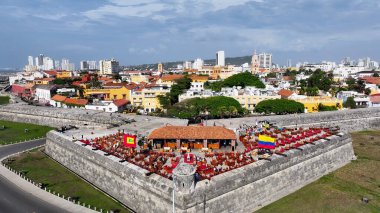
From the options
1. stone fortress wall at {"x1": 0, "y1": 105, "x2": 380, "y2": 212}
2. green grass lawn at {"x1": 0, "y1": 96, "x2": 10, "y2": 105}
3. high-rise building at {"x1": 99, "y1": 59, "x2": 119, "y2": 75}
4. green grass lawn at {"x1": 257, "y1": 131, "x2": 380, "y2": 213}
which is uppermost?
high-rise building at {"x1": 99, "y1": 59, "x2": 119, "y2": 75}

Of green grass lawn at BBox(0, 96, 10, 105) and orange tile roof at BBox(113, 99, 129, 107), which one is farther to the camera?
green grass lawn at BBox(0, 96, 10, 105)

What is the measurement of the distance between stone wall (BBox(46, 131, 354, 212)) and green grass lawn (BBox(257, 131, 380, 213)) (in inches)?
33.9

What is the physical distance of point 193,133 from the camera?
3030cm

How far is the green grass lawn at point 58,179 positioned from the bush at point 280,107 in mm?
33920

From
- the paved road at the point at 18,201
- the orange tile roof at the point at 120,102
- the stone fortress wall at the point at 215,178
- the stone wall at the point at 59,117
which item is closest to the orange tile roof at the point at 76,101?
the orange tile roof at the point at 120,102

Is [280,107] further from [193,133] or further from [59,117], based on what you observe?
[59,117]

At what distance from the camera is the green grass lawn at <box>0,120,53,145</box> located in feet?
148

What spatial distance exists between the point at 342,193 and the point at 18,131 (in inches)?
1812

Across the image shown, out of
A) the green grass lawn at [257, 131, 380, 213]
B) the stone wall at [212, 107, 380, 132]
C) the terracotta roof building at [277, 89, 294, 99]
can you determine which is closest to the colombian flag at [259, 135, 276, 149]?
the green grass lawn at [257, 131, 380, 213]

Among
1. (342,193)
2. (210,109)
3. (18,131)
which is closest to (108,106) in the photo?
(18,131)

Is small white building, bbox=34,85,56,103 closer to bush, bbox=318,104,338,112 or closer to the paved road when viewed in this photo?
the paved road

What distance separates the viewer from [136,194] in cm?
2345

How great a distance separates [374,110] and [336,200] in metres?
35.1

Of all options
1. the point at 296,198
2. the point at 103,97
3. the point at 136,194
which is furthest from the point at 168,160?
the point at 103,97
